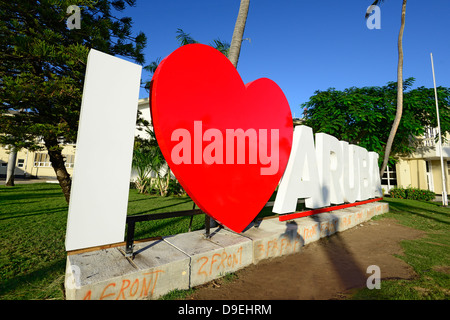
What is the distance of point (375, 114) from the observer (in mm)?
12867

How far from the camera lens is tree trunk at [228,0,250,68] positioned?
225 inches

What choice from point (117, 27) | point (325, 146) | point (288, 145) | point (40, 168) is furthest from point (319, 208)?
point (40, 168)

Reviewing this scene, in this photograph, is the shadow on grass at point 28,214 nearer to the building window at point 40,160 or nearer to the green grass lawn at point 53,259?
the green grass lawn at point 53,259

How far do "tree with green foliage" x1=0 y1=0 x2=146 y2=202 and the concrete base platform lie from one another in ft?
16.3

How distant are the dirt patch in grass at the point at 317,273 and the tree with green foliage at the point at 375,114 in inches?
395

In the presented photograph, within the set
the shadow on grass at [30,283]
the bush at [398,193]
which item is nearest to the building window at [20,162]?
the shadow on grass at [30,283]

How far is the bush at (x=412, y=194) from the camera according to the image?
615 inches

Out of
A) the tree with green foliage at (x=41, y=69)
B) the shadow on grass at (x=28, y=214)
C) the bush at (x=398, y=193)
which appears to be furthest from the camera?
the bush at (x=398, y=193)

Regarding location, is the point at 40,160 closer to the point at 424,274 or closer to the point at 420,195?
the point at 424,274

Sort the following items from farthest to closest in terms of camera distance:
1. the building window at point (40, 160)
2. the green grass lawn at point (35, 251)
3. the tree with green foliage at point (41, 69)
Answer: the building window at point (40, 160) → the tree with green foliage at point (41, 69) → the green grass lawn at point (35, 251)

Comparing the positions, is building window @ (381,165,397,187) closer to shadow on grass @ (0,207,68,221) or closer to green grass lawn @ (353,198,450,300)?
green grass lawn @ (353,198,450,300)

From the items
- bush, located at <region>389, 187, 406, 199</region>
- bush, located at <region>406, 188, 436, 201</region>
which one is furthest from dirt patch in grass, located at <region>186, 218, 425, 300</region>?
bush, located at <region>389, 187, 406, 199</region>

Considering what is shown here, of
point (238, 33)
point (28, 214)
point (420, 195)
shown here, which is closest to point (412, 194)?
point (420, 195)
